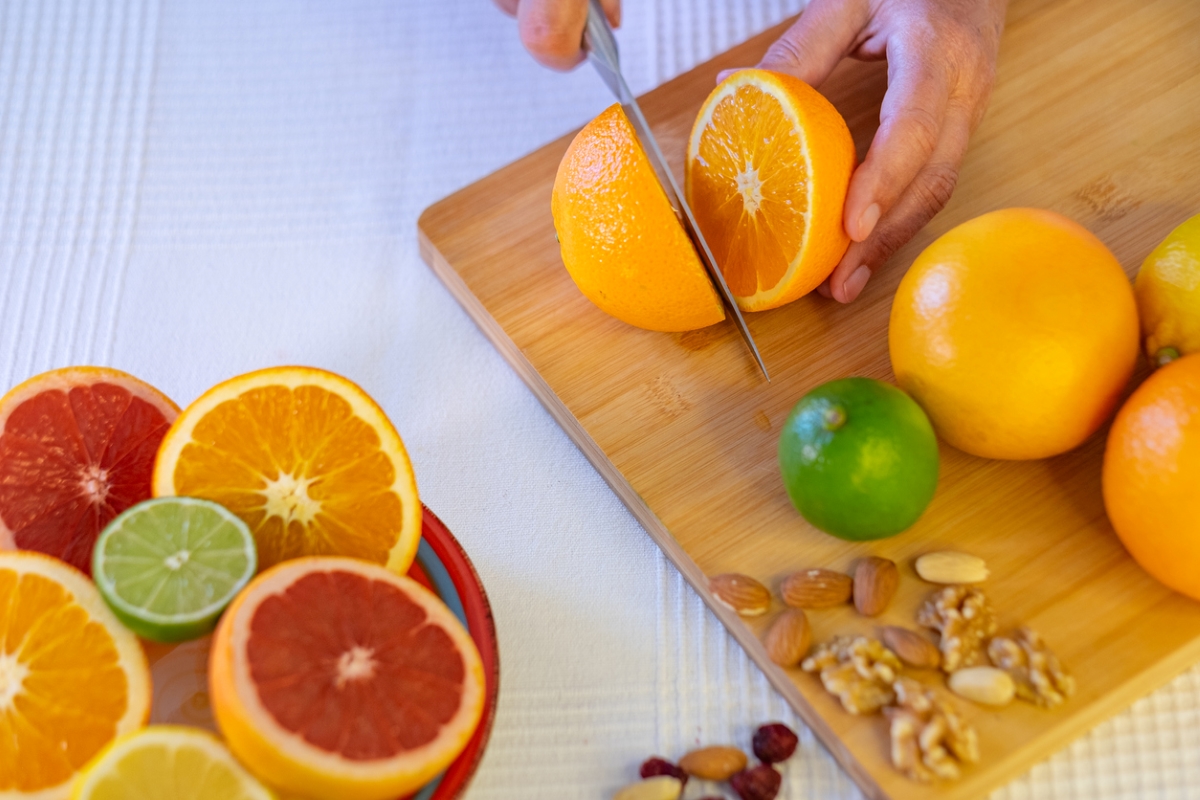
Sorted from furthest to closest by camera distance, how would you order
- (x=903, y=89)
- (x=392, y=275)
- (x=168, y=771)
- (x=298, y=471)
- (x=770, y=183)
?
(x=392, y=275) → (x=903, y=89) → (x=770, y=183) → (x=298, y=471) → (x=168, y=771)

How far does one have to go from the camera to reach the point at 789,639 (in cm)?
98

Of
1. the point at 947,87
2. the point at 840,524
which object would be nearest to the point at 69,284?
the point at 840,524

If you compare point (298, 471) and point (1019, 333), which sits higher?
point (298, 471)

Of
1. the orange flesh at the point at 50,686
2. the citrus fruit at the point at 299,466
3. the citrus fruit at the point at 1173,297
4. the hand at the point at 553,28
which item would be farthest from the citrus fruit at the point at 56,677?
the citrus fruit at the point at 1173,297

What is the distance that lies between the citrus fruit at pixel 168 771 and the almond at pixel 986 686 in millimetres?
607

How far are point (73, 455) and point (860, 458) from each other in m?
0.71

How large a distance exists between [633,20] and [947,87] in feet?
1.94

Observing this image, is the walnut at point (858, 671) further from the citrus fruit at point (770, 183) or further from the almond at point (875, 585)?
the citrus fruit at point (770, 183)

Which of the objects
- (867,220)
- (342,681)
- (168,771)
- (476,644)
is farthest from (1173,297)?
(168,771)

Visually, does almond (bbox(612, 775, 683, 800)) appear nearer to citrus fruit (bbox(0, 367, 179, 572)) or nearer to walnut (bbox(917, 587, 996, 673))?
walnut (bbox(917, 587, 996, 673))

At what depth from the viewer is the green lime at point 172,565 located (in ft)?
2.58

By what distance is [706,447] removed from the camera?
1.15 metres

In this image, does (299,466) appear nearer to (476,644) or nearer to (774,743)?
(476,644)

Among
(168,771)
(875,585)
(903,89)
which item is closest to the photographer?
(168,771)
